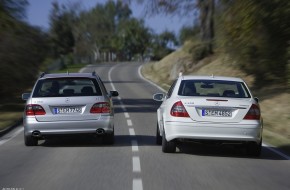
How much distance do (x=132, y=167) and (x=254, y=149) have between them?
9.08 feet

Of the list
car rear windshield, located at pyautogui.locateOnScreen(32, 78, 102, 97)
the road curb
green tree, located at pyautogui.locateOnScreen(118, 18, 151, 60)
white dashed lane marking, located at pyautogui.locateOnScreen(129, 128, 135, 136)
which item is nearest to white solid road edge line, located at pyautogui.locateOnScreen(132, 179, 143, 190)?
car rear windshield, located at pyautogui.locateOnScreen(32, 78, 102, 97)

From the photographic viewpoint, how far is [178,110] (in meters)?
11.8

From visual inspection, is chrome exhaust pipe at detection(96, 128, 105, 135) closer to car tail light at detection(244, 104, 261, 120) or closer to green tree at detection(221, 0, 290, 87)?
car tail light at detection(244, 104, 261, 120)

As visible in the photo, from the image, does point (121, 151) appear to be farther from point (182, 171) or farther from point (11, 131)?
point (11, 131)

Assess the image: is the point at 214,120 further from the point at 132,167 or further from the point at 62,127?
the point at 62,127

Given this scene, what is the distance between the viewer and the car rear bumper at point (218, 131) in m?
11.6

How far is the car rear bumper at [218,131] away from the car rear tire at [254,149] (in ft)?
1.05

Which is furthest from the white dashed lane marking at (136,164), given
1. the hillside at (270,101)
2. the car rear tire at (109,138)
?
the hillside at (270,101)

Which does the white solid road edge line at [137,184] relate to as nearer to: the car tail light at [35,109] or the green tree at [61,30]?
the car tail light at [35,109]

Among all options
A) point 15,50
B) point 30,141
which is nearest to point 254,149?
point 30,141

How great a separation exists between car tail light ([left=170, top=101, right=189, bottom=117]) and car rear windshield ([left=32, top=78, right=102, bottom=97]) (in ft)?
7.72

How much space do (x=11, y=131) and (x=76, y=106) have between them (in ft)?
16.8

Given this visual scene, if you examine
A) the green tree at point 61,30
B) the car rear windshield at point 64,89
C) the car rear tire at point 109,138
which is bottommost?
the car rear tire at point 109,138

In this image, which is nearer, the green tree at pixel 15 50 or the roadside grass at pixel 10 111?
the roadside grass at pixel 10 111
